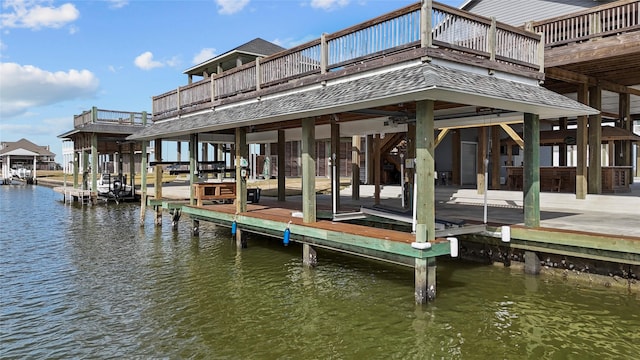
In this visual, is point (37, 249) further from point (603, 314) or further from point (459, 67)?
point (603, 314)

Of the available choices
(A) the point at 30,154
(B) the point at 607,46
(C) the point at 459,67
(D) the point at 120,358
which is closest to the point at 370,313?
(D) the point at 120,358

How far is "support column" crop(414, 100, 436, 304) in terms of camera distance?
7.19 meters

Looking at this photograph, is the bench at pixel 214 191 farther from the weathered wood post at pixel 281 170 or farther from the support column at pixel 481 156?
the support column at pixel 481 156

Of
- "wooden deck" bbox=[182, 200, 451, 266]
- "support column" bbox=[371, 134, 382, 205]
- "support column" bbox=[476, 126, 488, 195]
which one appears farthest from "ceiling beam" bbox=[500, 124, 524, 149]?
"wooden deck" bbox=[182, 200, 451, 266]

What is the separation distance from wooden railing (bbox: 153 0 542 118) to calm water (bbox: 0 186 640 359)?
174 inches

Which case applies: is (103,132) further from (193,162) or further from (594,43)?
(594,43)

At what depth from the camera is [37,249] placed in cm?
1255

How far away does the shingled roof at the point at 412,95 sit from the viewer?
6.74m

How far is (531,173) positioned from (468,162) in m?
12.6

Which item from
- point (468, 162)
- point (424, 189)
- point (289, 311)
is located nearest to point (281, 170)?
point (289, 311)

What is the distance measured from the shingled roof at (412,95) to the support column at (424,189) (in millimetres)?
389

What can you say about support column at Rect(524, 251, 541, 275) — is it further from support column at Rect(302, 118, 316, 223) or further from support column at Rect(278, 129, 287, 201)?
support column at Rect(278, 129, 287, 201)

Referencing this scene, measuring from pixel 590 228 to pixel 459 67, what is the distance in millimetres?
4408

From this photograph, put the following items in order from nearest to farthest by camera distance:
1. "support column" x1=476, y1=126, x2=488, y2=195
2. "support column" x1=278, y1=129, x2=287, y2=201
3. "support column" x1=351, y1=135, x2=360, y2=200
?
"support column" x1=476, y1=126, x2=488, y2=195, "support column" x1=278, y1=129, x2=287, y2=201, "support column" x1=351, y1=135, x2=360, y2=200
